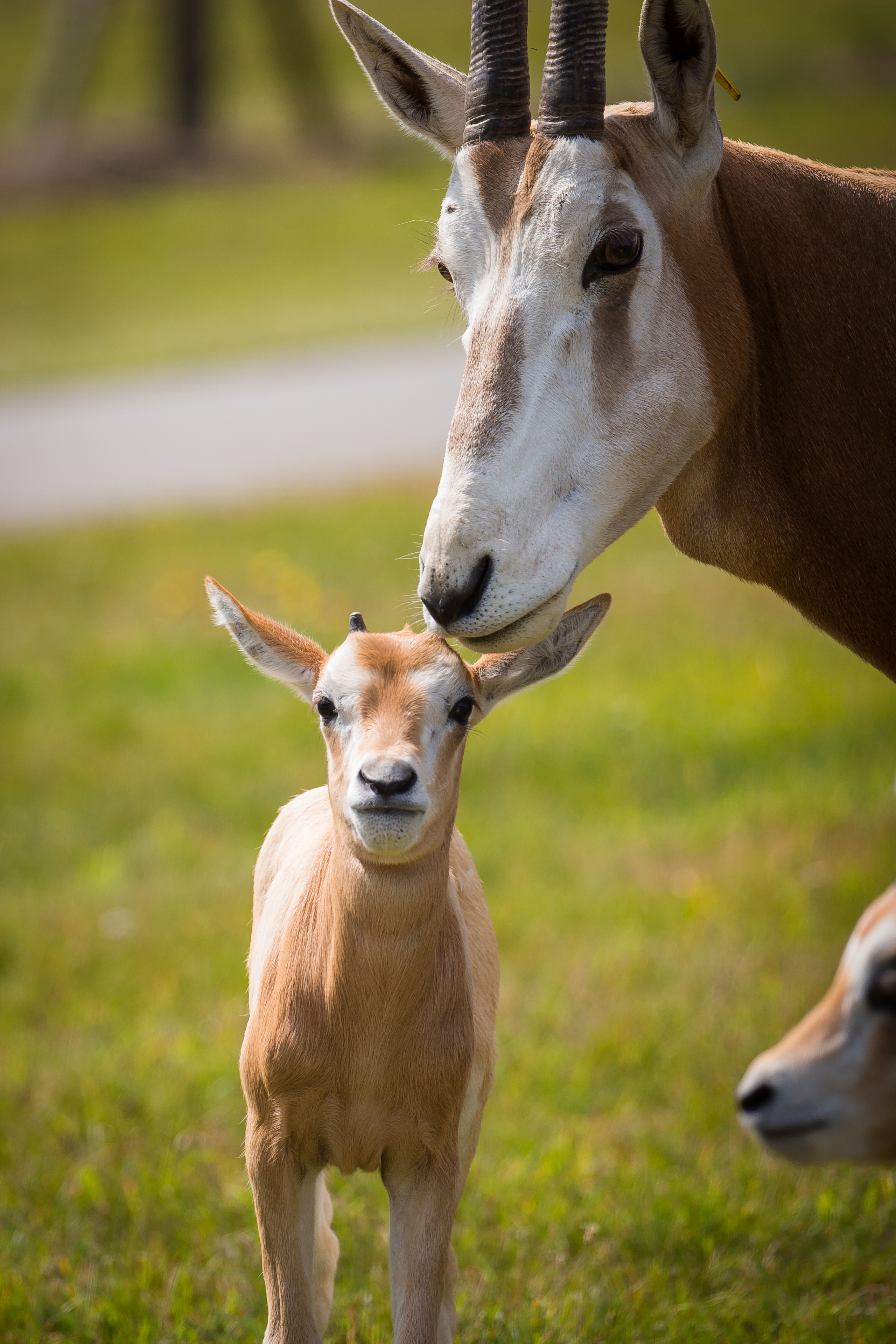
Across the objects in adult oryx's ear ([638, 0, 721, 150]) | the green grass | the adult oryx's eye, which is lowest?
the green grass

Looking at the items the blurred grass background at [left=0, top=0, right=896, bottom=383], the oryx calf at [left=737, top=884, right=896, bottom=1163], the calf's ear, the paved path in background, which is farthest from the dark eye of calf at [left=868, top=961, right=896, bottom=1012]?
the blurred grass background at [left=0, top=0, right=896, bottom=383]

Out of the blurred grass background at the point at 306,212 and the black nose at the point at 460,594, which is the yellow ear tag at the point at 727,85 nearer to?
the black nose at the point at 460,594

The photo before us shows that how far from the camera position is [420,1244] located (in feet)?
8.85

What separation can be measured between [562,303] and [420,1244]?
1910 millimetres

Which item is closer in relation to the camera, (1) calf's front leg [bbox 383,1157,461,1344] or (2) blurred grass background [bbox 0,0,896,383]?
(1) calf's front leg [bbox 383,1157,461,1344]

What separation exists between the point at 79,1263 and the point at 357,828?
2.35m

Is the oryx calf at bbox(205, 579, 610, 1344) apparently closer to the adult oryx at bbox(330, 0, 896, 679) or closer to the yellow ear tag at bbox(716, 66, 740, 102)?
the adult oryx at bbox(330, 0, 896, 679)

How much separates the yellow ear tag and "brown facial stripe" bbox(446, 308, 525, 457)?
2.74ft

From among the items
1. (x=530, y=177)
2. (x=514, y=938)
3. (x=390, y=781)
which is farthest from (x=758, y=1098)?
(x=514, y=938)

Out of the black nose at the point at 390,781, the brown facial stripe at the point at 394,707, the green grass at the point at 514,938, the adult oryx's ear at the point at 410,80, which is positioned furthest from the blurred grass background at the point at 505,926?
the black nose at the point at 390,781

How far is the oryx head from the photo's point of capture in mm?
2691

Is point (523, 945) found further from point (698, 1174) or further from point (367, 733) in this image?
point (367, 733)

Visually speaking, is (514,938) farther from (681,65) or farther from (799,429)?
(681,65)

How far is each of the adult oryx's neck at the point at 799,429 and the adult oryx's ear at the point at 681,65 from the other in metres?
0.25
